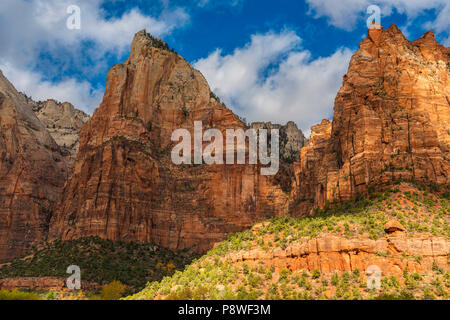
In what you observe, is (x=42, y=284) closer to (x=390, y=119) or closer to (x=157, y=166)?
(x=157, y=166)

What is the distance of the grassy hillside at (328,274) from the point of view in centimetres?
6275

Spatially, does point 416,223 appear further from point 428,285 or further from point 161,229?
point 161,229

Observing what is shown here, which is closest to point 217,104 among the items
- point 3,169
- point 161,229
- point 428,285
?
point 161,229

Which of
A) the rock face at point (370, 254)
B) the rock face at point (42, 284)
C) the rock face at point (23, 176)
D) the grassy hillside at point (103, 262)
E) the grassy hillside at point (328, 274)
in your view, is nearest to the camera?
the grassy hillside at point (328, 274)

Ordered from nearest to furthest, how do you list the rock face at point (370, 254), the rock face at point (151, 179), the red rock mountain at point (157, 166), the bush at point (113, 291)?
the rock face at point (370, 254)
the red rock mountain at point (157, 166)
the bush at point (113, 291)
the rock face at point (151, 179)

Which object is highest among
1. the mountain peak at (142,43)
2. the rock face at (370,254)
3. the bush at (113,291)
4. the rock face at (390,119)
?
the mountain peak at (142,43)

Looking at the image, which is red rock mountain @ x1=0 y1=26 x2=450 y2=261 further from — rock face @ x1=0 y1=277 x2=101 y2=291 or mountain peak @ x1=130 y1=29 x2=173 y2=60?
rock face @ x1=0 y1=277 x2=101 y2=291

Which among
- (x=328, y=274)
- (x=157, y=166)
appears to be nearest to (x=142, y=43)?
(x=157, y=166)

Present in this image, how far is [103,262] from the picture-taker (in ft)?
379

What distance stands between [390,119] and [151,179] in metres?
67.4

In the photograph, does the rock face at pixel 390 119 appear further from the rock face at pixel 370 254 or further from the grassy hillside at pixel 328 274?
the rock face at pixel 370 254

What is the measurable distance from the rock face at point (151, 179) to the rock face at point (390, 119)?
47680mm

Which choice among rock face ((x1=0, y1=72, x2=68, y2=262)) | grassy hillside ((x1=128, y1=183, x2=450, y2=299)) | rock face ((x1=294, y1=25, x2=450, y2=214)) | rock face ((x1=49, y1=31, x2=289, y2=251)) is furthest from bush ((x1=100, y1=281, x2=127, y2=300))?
rock face ((x1=0, y1=72, x2=68, y2=262))

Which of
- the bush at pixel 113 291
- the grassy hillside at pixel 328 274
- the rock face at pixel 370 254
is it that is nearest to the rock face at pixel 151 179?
the bush at pixel 113 291
